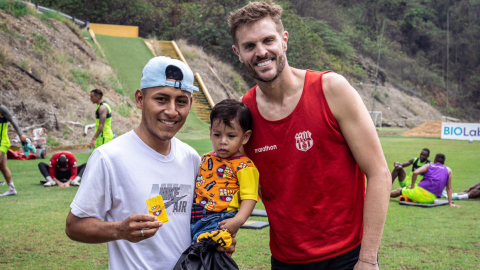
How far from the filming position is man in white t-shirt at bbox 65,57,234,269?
7.23 ft

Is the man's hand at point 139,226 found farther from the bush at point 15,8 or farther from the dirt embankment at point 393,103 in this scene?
the dirt embankment at point 393,103

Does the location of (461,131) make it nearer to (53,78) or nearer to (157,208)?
(53,78)

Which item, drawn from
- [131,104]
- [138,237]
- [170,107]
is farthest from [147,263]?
[131,104]


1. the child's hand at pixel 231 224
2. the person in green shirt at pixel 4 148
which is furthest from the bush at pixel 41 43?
the child's hand at pixel 231 224

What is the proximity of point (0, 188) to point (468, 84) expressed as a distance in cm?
6340

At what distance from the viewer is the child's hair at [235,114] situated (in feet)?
9.38

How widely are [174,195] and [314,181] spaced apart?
77 cm

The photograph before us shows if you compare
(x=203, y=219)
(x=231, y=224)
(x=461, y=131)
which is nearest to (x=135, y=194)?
(x=203, y=219)

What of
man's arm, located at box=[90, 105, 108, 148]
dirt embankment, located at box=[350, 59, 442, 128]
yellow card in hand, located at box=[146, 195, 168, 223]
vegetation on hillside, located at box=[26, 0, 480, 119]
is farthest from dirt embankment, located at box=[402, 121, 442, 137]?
yellow card in hand, located at box=[146, 195, 168, 223]

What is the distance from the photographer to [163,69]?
2.37m

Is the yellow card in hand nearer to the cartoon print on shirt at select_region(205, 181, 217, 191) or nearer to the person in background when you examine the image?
the cartoon print on shirt at select_region(205, 181, 217, 191)

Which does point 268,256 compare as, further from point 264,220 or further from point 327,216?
point 327,216

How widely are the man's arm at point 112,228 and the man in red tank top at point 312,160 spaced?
893 millimetres

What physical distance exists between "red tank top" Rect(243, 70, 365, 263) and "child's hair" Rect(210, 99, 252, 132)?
0.67 feet
